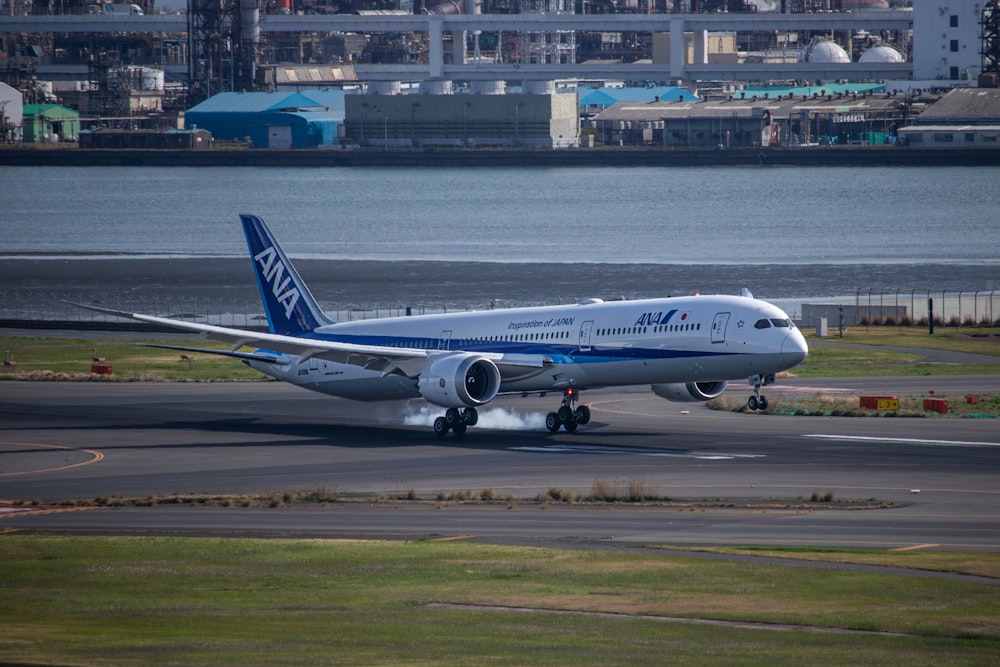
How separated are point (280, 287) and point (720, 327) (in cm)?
2302

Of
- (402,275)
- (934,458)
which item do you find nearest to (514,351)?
(934,458)

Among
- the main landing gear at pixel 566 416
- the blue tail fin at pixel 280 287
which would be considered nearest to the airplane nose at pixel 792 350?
the main landing gear at pixel 566 416

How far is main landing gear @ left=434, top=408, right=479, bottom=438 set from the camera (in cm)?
6419

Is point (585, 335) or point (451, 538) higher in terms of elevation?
point (585, 335)

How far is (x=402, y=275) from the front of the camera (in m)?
158

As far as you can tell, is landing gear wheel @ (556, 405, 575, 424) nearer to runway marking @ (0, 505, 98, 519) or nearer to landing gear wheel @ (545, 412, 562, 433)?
landing gear wheel @ (545, 412, 562, 433)

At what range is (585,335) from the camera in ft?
207

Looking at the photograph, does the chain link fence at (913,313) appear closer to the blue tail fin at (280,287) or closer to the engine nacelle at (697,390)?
the engine nacelle at (697,390)

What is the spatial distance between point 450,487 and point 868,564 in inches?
726

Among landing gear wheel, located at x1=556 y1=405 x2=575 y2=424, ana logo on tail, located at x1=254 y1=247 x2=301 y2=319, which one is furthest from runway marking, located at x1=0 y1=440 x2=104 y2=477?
landing gear wheel, located at x1=556 y1=405 x2=575 y2=424

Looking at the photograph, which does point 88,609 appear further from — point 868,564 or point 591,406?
point 591,406

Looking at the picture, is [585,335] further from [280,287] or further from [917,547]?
[917,547]

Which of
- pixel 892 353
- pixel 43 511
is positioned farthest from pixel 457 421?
pixel 892 353

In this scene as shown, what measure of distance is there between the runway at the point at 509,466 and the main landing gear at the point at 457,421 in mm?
912
